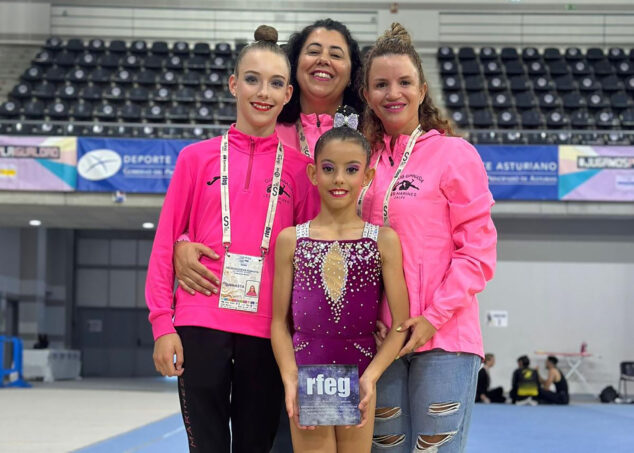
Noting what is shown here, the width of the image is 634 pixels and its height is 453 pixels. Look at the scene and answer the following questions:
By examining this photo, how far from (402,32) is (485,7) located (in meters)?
17.5

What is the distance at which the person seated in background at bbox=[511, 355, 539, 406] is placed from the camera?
13328 millimetres

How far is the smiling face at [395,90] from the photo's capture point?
2432 mm

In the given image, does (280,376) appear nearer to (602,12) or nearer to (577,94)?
(577,94)

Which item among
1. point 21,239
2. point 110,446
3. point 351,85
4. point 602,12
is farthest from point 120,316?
point 351,85

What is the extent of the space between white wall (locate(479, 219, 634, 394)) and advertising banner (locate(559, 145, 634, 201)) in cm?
178

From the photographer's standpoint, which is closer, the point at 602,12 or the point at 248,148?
the point at 248,148

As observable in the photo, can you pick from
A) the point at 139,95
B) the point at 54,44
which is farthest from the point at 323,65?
the point at 54,44

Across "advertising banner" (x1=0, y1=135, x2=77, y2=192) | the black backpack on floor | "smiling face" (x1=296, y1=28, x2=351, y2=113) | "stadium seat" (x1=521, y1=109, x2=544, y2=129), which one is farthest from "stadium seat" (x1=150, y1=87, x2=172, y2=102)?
"smiling face" (x1=296, y1=28, x2=351, y2=113)

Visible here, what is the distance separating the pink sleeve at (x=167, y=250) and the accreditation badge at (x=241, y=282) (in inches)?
6.5

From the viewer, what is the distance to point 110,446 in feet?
20.4

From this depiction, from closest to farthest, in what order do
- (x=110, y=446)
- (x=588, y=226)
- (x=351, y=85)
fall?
(x=351, y=85)
(x=110, y=446)
(x=588, y=226)

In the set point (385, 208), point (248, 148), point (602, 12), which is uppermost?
point (602, 12)

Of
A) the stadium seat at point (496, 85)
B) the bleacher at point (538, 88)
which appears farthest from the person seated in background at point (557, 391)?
the stadium seat at point (496, 85)

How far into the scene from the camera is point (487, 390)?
1386 centimetres
